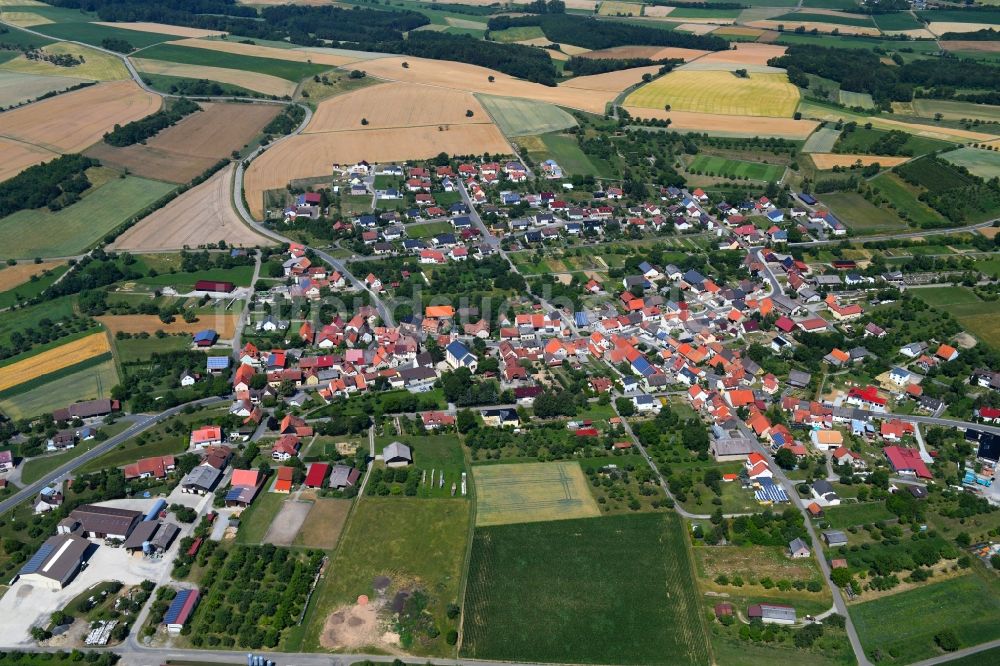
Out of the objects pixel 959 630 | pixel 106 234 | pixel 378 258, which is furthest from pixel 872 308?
pixel 106 234

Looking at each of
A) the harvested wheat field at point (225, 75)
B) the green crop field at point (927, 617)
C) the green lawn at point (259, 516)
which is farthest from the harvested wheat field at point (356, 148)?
the green crop field at point (927, 617)

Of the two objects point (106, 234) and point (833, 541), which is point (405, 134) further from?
point (833, 541)

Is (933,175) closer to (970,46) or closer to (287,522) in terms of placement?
(970,46)

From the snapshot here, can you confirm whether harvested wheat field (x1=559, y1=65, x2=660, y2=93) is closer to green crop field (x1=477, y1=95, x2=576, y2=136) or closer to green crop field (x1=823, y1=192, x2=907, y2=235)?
green crop field (x1=477, y1=95, x2=576, y2=136)

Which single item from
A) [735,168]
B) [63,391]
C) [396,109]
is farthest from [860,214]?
[63,391]

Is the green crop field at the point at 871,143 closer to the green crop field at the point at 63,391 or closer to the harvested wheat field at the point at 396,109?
the harvested wheat field at the point at 396,109

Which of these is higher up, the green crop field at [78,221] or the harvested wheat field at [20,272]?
the green crop field at [78,221]
